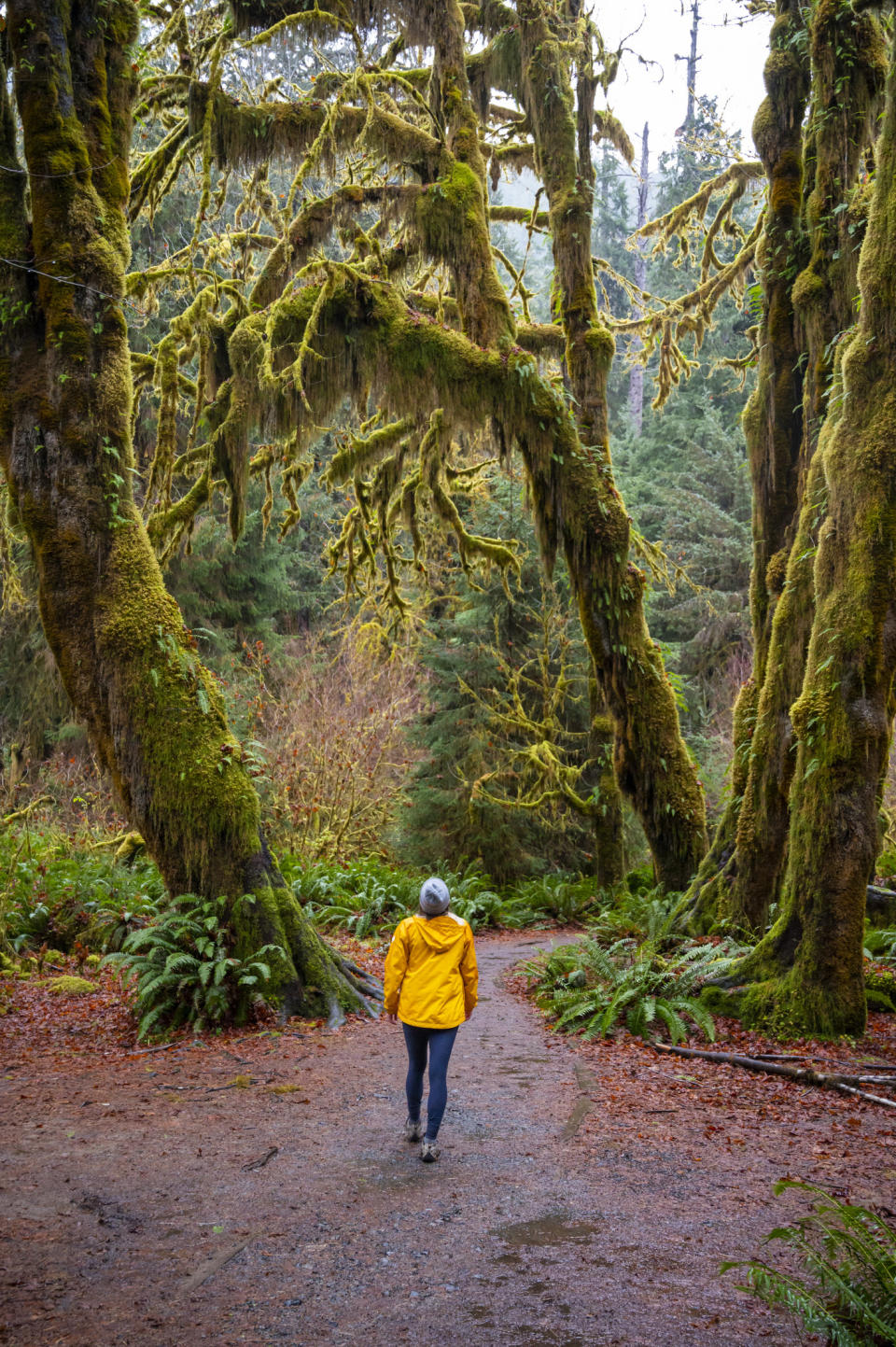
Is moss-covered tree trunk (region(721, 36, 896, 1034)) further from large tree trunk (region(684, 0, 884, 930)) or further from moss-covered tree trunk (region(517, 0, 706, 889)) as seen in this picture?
moss-covered tree trunk (region(517, 0, 706, 889))

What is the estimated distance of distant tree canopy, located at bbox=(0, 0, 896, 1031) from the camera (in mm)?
7051

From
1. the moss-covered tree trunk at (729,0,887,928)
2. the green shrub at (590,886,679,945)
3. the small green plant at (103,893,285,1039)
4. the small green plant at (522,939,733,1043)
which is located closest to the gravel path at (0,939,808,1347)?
the small green plant at (103,893,285,1039)

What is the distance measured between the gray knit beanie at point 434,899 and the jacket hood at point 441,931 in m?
0.04

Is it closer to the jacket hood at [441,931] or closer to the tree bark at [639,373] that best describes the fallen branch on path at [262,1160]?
the jacket hood at [441,931]

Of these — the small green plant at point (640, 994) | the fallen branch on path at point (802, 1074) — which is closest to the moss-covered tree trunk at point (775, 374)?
the small green plant at point (640, 994)

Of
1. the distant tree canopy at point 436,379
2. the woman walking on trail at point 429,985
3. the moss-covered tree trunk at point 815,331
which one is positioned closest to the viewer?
the woman walking on trail at point 429,985

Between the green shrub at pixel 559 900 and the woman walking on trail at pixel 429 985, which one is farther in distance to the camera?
the green shrub at pixel 559 900

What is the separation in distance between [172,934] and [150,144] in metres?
19.7

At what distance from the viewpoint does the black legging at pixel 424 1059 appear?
4.75 m

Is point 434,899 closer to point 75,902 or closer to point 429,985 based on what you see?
point 429,985

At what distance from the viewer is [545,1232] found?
3.73m

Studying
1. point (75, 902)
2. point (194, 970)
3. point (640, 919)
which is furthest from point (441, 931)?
point (75, 902)

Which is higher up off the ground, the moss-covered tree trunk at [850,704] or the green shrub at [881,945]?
the moss-covered tree trunk at [850,704]

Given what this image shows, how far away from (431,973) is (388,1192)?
1061mm
